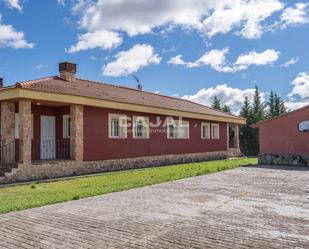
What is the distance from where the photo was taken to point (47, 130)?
58.8 ft

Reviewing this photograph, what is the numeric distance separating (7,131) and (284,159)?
14.5m

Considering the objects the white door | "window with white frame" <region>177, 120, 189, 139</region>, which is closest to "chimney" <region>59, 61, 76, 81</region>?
the white door

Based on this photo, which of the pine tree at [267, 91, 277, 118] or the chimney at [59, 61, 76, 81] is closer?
the chimney at [59, 61, 76, 81]

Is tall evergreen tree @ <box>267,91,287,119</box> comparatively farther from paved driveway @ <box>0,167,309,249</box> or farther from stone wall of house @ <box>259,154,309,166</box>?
paved driveway @ <box>0,167,309,249</box>

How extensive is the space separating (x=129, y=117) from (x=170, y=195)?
10.5 m

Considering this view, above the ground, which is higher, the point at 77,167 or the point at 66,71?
the point at 66,71

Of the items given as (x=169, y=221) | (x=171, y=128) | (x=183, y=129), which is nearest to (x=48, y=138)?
(x=171, y=128)

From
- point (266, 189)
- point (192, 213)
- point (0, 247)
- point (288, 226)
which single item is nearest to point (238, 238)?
point (288, 226)

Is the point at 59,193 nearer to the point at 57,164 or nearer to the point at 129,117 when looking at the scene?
the point at 57,164

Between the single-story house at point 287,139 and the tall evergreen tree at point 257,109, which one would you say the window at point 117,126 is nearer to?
the single-story house at point 287,139

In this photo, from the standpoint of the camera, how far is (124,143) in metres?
19.5

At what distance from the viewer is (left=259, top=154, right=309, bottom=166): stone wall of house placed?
2003 cm

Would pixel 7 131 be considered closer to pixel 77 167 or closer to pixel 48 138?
pixel 48 138

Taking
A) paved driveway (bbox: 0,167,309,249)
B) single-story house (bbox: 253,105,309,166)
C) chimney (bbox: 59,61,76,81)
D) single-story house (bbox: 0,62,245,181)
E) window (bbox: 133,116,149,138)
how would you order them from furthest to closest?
1. single-story house (bbox: 253,105,309,166)
2. window (bbox: 133,116,149,138)
3. chimney (bbox: 59,61,76,81)
4. single-story house (bbox: 0,62,245,181)
5. paved driveway (bbox: 0,167,309,249)
